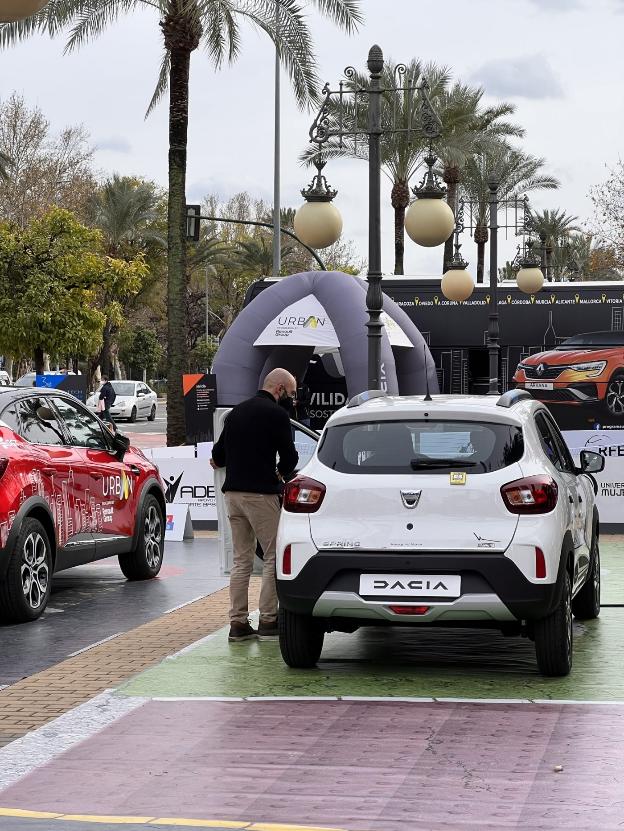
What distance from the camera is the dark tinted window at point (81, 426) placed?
506 inches

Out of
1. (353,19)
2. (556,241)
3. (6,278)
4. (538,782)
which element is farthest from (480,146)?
(538,782)

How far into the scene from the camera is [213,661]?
9.42 m

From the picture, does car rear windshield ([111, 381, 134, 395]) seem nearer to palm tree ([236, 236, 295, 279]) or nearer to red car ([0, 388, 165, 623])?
palm tree ([236, 236, 295, 279])

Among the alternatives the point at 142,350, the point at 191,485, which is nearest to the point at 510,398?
the point at 191,485

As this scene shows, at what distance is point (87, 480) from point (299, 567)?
4470mm

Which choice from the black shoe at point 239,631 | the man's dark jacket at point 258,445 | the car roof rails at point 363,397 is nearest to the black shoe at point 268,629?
the black shoe at point 239,631

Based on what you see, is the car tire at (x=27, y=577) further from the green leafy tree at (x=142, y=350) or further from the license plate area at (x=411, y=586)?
the green leafy tree at (x=142, y=350)

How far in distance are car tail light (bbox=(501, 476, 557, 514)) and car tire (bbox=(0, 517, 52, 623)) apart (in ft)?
13.5

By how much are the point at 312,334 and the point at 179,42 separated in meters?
6.48

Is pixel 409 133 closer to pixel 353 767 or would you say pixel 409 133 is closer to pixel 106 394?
pixel 106 394

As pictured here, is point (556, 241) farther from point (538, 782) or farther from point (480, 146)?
point (538, 782)

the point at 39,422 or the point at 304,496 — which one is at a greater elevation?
the point at 39,422

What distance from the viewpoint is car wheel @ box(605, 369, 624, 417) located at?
30.7 meters

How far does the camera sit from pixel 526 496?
8.41 meters
